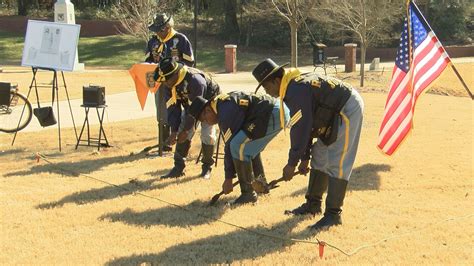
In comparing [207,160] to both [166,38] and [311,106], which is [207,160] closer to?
Result: [166,38]

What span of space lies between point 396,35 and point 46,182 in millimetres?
36607

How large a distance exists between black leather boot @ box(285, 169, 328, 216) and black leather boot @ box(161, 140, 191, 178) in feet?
6.13

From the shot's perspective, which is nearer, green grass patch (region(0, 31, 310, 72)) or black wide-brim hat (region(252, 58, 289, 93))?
black wide-brim hat (region(252, 58, 289, 93))

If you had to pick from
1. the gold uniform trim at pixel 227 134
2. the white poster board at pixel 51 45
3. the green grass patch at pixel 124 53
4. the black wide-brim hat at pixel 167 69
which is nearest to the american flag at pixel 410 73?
the gold uniform trim at pixel 227 134

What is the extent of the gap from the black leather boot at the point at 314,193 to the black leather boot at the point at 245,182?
18.0 inches

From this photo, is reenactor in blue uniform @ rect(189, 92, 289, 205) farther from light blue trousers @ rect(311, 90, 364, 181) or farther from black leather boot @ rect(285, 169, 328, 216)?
light blue trousers @ rect(311, 90, 364, 181)

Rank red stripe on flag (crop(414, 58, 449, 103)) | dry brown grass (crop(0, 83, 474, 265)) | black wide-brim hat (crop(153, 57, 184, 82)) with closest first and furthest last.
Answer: dry brown grass (crop(0, 83, 474, 265))
black wide-brim hat (crop(153, 57, 184, 82))
red stripe on flag (crop(414, 58, 449, 103))

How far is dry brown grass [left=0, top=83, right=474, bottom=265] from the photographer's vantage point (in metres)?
4.23

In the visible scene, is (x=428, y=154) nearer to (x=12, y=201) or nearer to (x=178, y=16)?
(x=12, y=201)

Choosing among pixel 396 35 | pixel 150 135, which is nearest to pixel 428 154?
pixel 150 135

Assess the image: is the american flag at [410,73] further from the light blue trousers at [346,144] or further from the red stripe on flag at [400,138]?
the light blue trousers at [346,144]

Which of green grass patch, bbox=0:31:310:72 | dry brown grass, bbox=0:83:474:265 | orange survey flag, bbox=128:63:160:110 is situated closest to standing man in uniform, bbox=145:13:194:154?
orange survey flag, bbox=128:63:160:110

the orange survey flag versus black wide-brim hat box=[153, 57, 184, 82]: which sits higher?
black wide-brim hat box=[153, 57, 184, 82]

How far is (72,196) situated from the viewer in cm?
587
